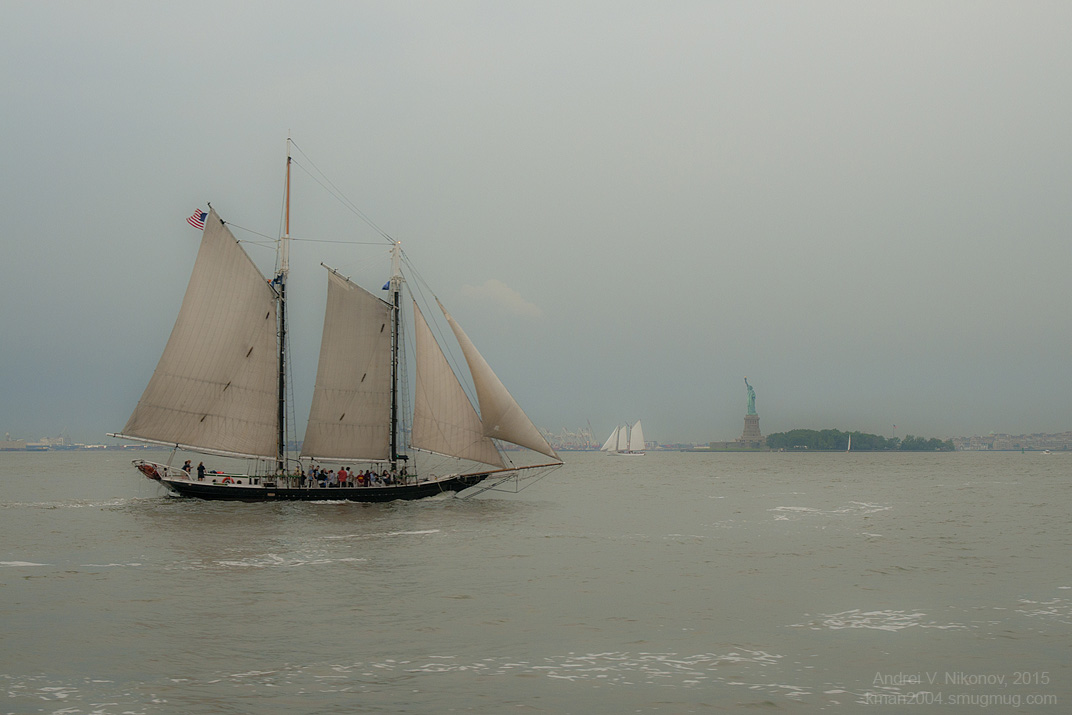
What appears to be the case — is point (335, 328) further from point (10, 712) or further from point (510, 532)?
point (10, 712)

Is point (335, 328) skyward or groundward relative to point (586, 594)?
skyward

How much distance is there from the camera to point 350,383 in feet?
180

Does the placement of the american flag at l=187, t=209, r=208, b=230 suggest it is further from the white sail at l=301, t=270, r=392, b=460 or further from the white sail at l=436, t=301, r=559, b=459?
the white sail at l=436, t=301, r=559, b=459

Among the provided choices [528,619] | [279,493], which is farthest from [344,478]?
[528,619]

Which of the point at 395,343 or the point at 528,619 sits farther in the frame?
the point at 395,343

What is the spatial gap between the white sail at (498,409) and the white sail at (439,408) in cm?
118

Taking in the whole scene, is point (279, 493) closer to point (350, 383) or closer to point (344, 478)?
point (344, 478)

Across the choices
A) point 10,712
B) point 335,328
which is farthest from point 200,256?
point 10,712

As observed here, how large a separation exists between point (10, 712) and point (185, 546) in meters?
22.2

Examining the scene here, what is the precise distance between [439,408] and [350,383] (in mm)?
5778

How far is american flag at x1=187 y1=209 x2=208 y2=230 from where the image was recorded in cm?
5147

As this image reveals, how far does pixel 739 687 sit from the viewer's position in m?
15.5

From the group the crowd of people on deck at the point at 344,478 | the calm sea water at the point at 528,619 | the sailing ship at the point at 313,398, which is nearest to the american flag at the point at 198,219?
the sailing ship at the point at 313,398

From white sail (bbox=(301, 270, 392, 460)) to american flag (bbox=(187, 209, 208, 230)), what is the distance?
7.78m
